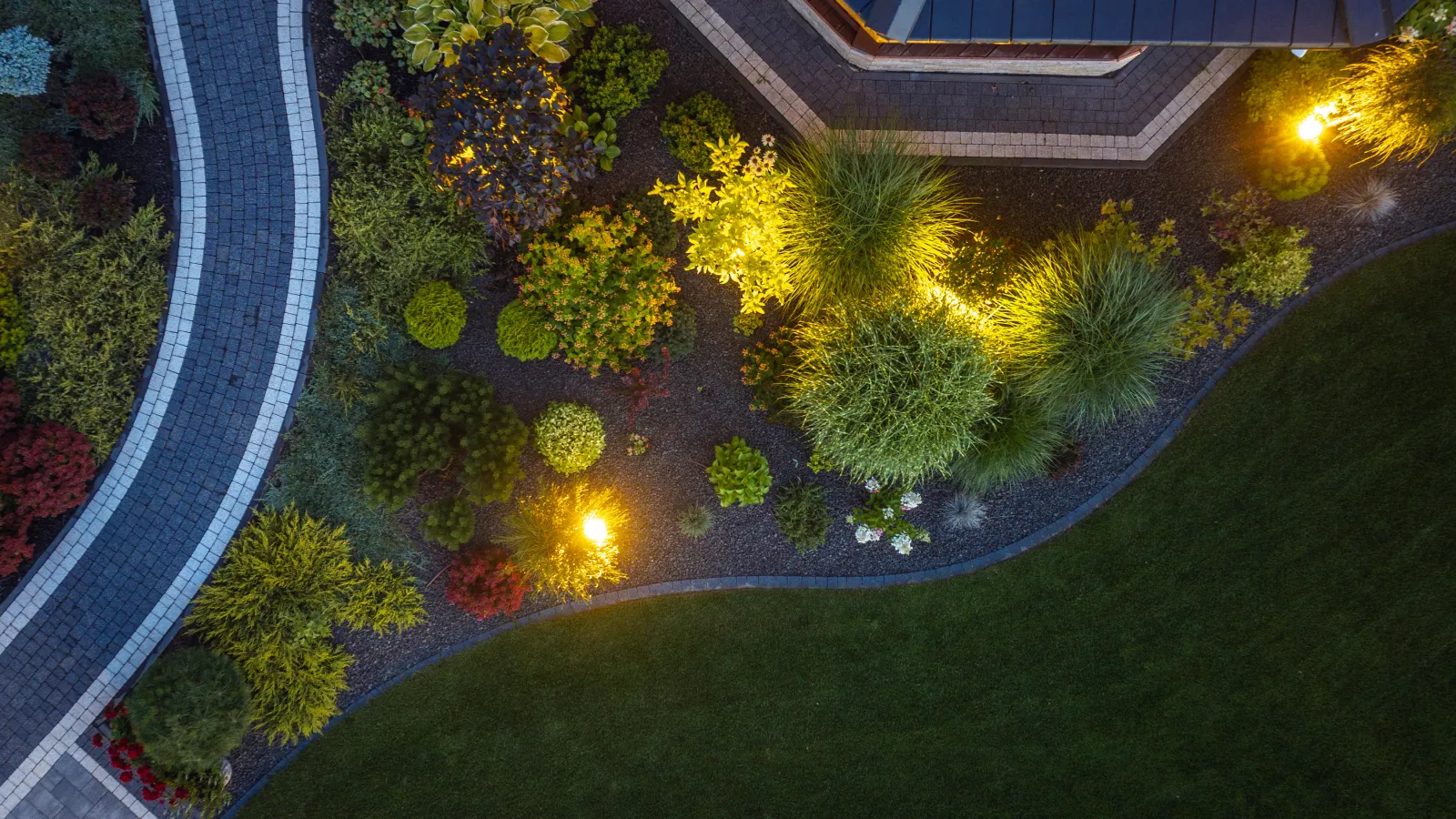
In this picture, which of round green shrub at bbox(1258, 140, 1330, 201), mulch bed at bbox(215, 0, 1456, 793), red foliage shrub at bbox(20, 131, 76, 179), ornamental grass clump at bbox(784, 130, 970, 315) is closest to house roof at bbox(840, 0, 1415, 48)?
ornamental grass clump at bbox(784, 130, 970, 315)

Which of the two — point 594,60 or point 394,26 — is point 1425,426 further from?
point 394,26

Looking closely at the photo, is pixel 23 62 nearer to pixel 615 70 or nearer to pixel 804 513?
pixel 615 70

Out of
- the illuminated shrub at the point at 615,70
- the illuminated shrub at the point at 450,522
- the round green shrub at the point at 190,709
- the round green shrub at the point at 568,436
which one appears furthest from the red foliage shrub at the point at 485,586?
the illuminated shrub at the point at 615,70

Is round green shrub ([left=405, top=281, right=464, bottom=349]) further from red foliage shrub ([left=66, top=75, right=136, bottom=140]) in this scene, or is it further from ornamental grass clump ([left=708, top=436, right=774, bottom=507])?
red foliage shrub ([left=66, top=75, right=136, bottom=140])

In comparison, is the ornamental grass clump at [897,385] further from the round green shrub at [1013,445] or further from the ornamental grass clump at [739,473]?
the ornamental grass clump at [739,473]

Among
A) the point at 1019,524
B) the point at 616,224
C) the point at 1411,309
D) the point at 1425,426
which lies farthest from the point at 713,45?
the point at 1425,426
